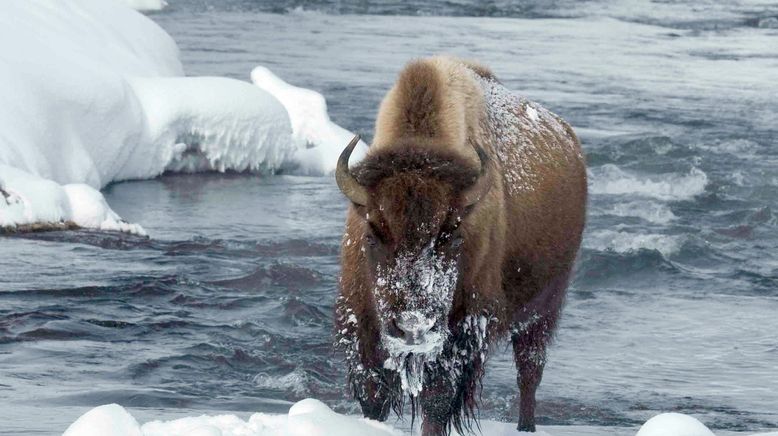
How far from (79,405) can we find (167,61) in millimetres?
10794

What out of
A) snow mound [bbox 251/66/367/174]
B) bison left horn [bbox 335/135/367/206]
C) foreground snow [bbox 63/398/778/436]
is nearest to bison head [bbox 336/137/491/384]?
bison left horn [bbox 335/135/367/206]

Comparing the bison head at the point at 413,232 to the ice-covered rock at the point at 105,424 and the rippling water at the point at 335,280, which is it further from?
the rippling water at the point at 335,280

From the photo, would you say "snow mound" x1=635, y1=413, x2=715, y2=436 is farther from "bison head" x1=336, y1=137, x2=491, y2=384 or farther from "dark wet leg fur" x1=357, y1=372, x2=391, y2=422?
"dark wet leg fur" x1=357, y1=372, x2=391, y2=422

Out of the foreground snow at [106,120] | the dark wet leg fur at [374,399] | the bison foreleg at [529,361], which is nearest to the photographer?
the dark wet leg fur at [374,399]

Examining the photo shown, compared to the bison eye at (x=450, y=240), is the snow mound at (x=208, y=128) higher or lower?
lower

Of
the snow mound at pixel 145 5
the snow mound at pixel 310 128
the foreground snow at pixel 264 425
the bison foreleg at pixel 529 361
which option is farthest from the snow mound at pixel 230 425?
the snow mound at pixel 145 5

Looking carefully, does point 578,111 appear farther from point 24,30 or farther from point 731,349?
point 731,349

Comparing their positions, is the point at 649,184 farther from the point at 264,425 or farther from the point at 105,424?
the point at 105,424

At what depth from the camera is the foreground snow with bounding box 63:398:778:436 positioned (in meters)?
4.54

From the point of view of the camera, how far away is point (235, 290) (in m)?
9.88

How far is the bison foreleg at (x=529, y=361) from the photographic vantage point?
6919mm

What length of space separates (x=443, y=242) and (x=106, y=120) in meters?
8.05

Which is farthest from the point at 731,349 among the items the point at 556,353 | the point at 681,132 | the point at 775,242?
the point at 681,132

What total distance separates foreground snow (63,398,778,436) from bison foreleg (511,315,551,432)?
1.54 metres
